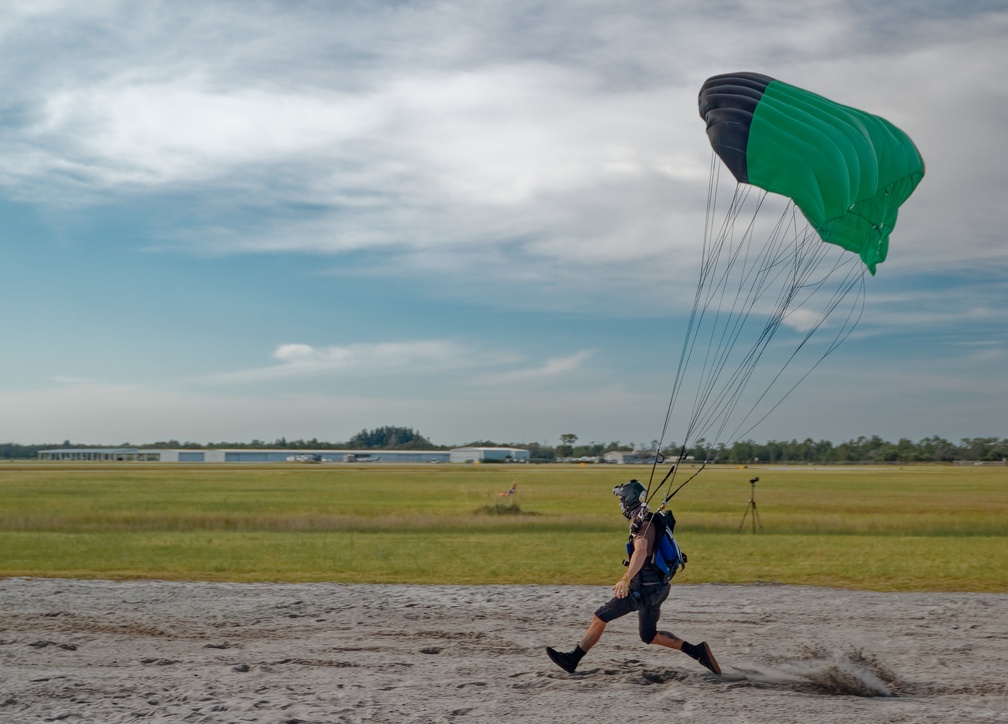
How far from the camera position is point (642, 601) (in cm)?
973

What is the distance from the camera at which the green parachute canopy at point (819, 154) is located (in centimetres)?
1100

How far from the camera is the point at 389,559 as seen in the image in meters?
22.1

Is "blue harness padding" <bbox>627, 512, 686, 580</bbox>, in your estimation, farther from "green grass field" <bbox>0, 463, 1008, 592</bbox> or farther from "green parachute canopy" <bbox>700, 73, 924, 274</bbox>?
"green grass field" <bbox>0, 463, 1008, 592</bbox>

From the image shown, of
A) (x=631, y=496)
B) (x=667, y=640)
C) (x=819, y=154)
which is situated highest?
(x=819, y=154)

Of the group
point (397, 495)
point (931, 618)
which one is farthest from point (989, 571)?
point (397, 495)

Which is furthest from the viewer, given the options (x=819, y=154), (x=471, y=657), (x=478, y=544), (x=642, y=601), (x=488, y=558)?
(x=478, y=544)

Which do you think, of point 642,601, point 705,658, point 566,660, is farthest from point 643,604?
point 566,660

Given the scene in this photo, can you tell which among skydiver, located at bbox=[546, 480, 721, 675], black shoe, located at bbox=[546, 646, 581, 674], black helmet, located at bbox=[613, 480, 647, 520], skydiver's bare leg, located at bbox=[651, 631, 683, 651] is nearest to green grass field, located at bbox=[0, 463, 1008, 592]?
black shoe, located at bbox=[546, 646, 581, 674]

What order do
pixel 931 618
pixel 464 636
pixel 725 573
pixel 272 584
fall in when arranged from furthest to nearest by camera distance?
pixel 725 573 < pixel 272 584 < pixel 931 618 < pixel 464 636

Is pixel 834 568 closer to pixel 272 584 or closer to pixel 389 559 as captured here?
pixel 389 559

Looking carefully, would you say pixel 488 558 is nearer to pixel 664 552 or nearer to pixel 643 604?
pixel 643 604

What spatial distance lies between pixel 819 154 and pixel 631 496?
188 inches

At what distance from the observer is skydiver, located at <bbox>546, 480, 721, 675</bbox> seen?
380 inches

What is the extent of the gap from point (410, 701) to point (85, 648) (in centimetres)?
483
